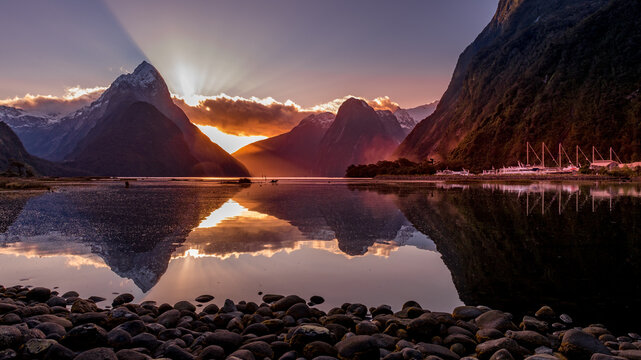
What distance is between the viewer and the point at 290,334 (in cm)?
964

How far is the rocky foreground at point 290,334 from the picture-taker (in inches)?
333

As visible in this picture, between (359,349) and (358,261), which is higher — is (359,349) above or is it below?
below

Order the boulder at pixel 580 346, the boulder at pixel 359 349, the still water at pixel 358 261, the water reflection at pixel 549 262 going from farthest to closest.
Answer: the still water at pixel 358 261
the water reflection at pixel 549 262
the boulder at pixel 359 349
the boulder at pixel 580 346

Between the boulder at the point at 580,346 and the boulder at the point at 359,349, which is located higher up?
the boulder at the point at 359,349

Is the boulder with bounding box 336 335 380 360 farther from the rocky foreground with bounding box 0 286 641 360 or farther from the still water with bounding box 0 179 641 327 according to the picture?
the still water with bounding box 0 179 641 327

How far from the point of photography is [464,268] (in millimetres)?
17172

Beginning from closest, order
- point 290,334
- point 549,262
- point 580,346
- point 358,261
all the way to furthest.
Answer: point 580,346
point 290,334
point 549,262
point 358,261

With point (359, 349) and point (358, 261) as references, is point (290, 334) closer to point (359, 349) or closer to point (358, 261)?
point (359, 349)

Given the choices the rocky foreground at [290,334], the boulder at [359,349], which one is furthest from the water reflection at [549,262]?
the boulder at [359,349]

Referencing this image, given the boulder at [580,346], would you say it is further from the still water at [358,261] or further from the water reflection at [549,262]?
the water reflection at [549,262]

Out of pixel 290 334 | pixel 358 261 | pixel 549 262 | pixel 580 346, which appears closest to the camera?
pixel 580 346

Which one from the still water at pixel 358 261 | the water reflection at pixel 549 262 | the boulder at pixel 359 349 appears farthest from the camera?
the still water at pixel 358 261

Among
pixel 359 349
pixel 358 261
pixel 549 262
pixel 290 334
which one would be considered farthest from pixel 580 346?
pixel 358 261

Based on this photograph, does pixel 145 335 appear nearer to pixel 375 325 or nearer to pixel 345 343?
pixel 345 343
